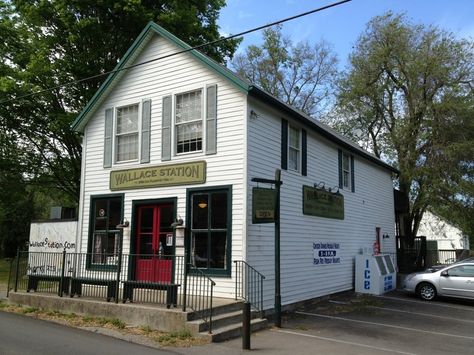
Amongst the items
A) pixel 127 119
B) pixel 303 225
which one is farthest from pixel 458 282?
pixel 127 119

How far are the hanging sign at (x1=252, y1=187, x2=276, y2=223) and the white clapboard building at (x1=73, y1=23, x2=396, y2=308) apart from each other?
0.11 feet

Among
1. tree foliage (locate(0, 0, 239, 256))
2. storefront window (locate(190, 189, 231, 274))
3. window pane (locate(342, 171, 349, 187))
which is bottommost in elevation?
storefront window (locate(190, 189, 231, 274))

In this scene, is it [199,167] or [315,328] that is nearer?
[315,328]

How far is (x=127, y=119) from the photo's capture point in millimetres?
15547

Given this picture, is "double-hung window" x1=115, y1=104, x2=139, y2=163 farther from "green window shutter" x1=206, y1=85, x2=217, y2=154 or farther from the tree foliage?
the tree foliage

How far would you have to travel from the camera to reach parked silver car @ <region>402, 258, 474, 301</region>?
55.2 feet

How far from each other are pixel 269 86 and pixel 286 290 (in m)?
31.1

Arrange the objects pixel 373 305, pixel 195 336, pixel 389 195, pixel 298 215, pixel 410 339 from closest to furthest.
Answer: pixel 195 336 < pixel 410 339 < pixel 298 215 < pixel 373 305 < pixel 389 195

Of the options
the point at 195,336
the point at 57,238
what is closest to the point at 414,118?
the point at 57,238

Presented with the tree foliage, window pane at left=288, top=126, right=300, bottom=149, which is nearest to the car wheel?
window pane at left=288, top=126, right=300, bottom=149

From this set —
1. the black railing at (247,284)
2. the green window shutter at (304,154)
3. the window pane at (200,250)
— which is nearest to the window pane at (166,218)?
the window pane at (200,250)

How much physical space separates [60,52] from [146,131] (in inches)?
406

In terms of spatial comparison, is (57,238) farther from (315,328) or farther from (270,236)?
(315,328)

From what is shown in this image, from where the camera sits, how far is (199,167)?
1341 cm
